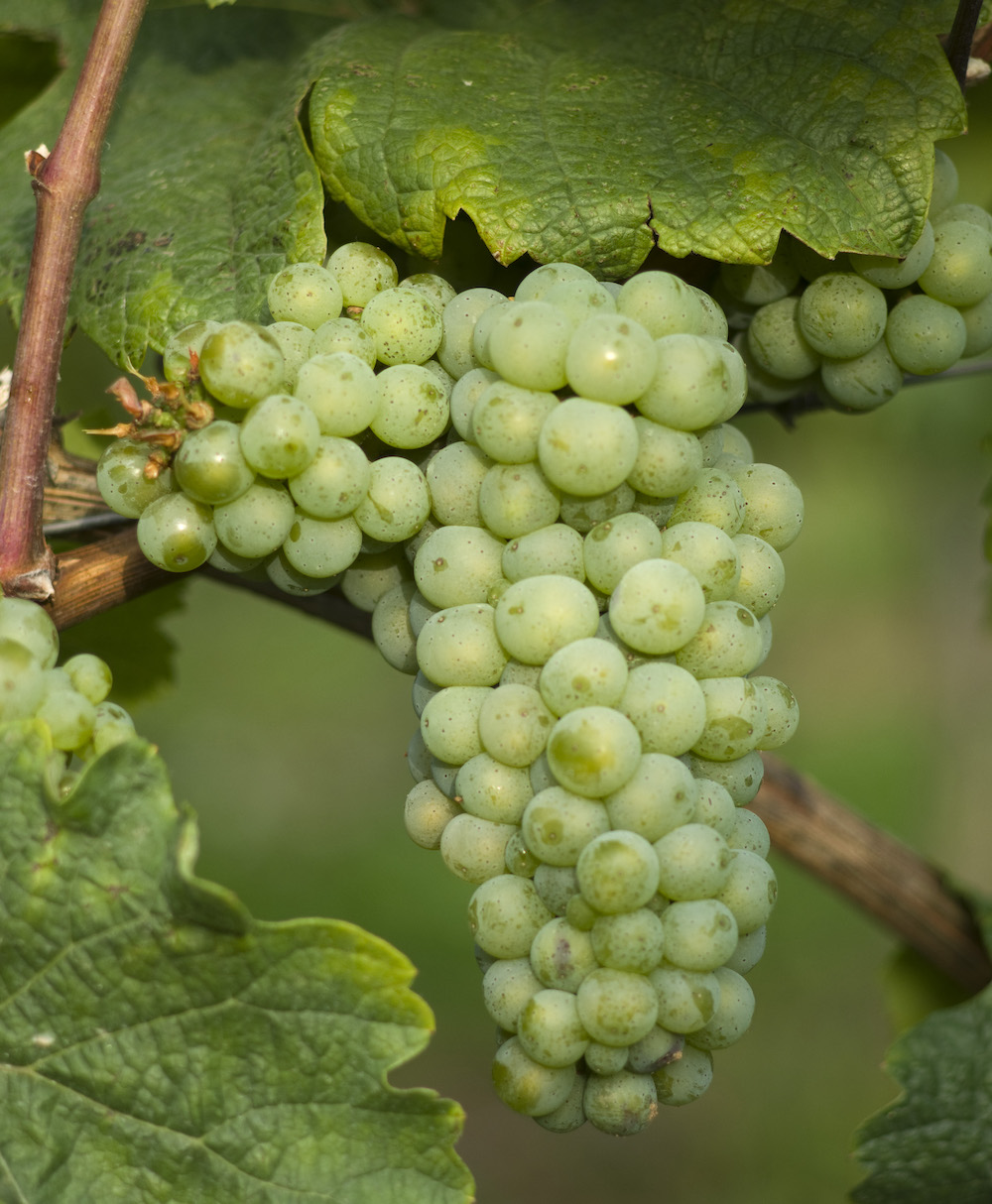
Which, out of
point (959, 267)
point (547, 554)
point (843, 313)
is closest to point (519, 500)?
point (547, 554)

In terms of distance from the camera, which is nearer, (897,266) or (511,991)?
(511,991)

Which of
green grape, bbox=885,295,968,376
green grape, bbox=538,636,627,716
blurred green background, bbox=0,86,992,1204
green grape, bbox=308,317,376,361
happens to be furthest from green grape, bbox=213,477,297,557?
blurred green background, bbox=0,86,992,1204

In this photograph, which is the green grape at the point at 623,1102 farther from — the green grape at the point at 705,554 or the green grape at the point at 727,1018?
the green grape at the point at 705,554

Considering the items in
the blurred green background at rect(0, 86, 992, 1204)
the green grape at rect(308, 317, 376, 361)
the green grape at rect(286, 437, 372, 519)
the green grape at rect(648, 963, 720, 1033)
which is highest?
the green grape at rect(308, 317, 376, 361)

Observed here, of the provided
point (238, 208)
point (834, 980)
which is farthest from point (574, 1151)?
point (238, 208)

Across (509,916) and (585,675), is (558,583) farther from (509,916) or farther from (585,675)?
(509,916)

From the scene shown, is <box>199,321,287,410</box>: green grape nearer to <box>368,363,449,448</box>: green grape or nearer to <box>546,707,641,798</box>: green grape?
<box>368,363,449,448</box>: green grape
